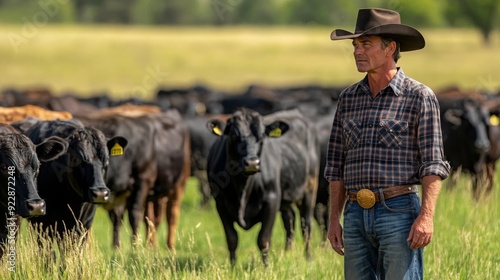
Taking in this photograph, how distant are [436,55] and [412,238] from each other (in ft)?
196

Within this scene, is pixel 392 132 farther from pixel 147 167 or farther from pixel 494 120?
pixel 494 120

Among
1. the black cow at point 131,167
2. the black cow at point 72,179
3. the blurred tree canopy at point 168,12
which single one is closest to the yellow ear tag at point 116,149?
the black cow at point 72,179

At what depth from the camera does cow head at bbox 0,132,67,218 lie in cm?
647

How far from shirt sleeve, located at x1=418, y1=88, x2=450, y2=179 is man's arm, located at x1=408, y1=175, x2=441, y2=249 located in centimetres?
5

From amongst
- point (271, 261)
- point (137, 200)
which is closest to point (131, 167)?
point (137, 200)

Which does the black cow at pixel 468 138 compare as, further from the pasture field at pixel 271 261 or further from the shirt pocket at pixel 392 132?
the shirt pocket at pixel 392 132

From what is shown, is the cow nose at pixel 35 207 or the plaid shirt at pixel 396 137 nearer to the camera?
the plaid shirt at pixel 396 137

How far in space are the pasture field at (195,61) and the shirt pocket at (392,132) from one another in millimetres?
44875

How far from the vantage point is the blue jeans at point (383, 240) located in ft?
16.8

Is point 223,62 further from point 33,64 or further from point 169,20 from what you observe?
point 169,20

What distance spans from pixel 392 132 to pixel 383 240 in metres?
0.61

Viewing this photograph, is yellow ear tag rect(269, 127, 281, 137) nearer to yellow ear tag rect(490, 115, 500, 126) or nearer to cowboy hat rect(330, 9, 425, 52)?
cowboy hat rect(330, 9, 425, 52)

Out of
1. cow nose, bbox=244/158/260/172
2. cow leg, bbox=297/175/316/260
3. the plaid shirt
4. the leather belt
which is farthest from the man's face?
cow leg, bbox=297/175/316/260

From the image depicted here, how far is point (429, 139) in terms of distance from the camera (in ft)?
16.7
